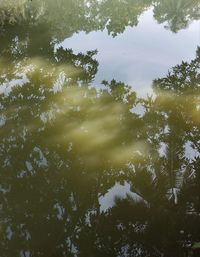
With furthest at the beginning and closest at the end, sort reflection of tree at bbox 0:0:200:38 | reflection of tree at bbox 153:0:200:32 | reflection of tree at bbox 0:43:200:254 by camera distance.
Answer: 1. reflection of tree at bbox 153:0:200:32
2. reflection of tree at bbox 0:0:200:38
3. reflection of tree at bbox 0:43:200:254

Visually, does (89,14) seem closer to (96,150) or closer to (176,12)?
(176,12)

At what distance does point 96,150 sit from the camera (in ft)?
26.8

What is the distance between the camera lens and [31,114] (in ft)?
31.3

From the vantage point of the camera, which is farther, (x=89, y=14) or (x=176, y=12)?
(x=176, y=12)

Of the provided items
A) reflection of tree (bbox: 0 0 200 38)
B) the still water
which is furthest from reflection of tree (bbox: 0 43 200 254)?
reflection of tree (bbox: 0 0 200 38)

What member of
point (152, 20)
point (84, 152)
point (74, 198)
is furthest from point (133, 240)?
point (152, 20)

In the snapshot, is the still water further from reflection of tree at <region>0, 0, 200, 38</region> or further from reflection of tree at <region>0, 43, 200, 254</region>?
reflection of tree at <region>0, 0, 200, 38</region>

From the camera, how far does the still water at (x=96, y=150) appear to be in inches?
234

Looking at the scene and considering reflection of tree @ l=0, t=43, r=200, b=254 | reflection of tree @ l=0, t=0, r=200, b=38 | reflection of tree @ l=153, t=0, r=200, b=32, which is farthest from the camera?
reflection of tree @ l=153, t=0, r=200, b=32

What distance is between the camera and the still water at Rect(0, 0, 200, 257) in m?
5.95

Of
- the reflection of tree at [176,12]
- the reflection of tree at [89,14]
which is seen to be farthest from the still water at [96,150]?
the reflection of tree at [176,12]

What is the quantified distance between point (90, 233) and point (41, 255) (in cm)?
86

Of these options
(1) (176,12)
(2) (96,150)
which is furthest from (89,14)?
(2) (96,150)

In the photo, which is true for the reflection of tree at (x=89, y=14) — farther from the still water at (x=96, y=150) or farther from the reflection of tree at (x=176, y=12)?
the still water at (x=96, y=150)
